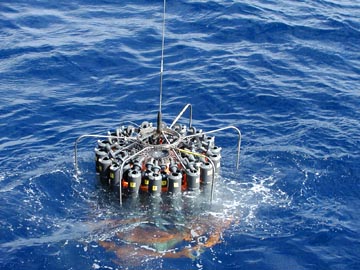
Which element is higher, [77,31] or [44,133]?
[77,31]

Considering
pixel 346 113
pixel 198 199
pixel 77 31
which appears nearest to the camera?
pixel 198 199

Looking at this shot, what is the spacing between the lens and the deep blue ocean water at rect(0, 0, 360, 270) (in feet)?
72.5

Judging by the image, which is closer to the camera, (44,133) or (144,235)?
(144,235)

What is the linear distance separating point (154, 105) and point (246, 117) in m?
5.02

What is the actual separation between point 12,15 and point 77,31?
5.71 metres

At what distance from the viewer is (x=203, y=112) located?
1256 inches

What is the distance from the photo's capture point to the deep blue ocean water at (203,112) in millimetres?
22094

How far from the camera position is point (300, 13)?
42969mm

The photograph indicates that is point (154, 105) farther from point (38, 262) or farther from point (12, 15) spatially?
point (12, 15)

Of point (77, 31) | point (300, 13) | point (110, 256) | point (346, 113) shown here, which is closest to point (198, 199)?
point (110, 256)

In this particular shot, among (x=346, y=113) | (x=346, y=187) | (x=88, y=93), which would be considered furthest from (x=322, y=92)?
(x=88, y=93)

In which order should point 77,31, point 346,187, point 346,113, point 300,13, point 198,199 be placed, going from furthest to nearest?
point 300,13 → point 77,31 → point 346,113 → point 346,187 → point 198,199

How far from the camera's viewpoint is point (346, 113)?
3155 centimetres

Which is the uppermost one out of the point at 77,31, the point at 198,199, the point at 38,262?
the point at 77,31
